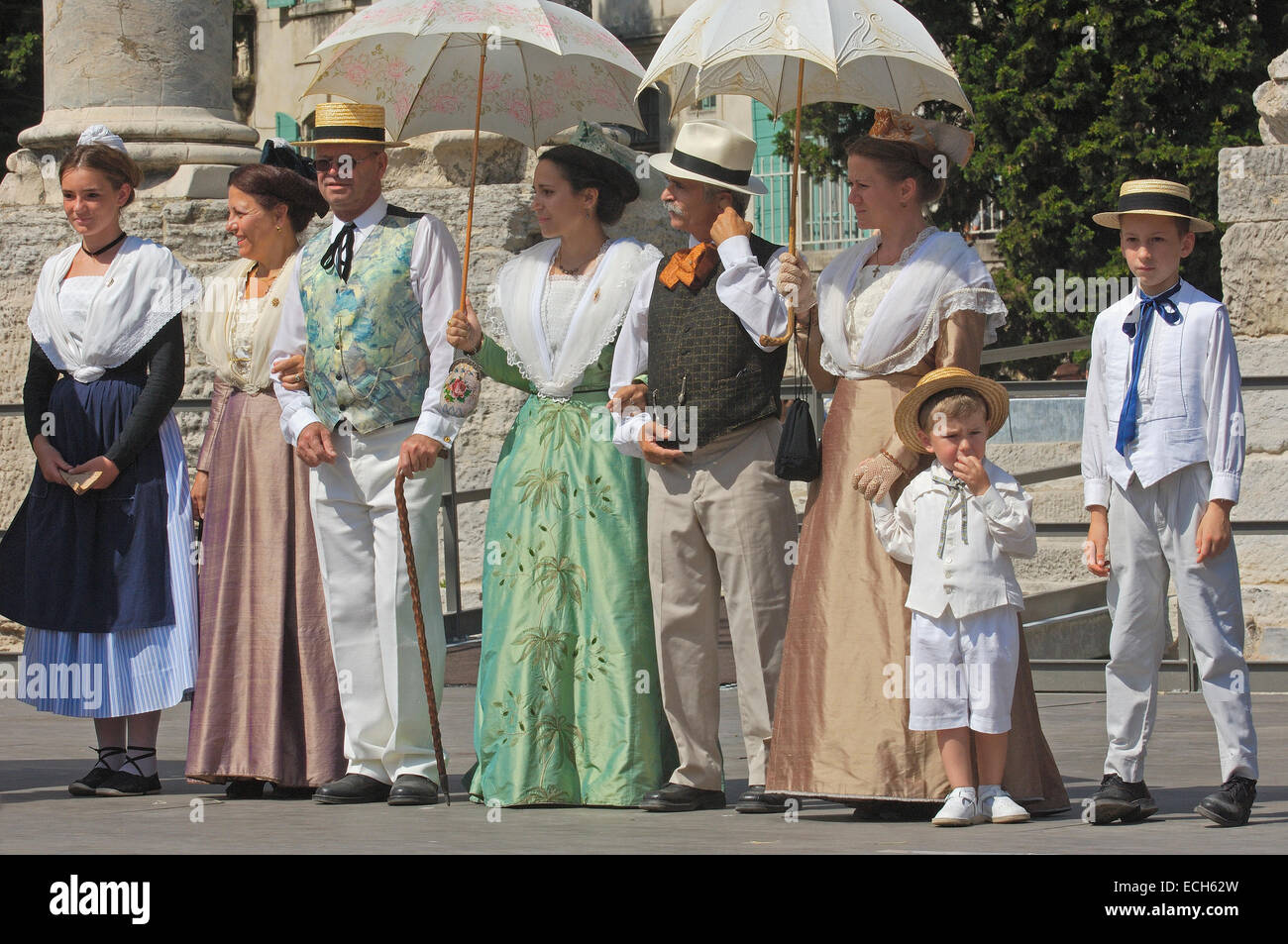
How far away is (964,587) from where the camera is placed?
575cm

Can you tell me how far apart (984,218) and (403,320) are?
19427mm

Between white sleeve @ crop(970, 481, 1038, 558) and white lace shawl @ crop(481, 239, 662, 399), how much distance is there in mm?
1306

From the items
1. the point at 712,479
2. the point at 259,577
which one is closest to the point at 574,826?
the point at 712,479

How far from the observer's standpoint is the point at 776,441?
6254mm

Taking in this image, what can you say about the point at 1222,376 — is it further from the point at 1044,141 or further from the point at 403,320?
the point at 1044,141

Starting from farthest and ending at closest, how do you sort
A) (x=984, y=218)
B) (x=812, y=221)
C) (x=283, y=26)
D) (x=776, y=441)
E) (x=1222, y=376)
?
(x=283, y=26) → (x=812, y=221) → (x=984, y=218) → (x=776, y=441) → (x=1222, y=376)

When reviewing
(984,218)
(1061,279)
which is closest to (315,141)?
(1061,279)

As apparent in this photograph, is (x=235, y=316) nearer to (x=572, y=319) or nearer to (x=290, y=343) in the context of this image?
(x=290, y=343)

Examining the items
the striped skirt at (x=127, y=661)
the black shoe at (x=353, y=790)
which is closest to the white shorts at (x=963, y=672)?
the black shoe at (x=353, y=790)

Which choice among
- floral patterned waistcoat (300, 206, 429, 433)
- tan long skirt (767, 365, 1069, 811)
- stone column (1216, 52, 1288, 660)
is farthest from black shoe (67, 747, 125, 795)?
stone column (1216, 52, 1288, 660)

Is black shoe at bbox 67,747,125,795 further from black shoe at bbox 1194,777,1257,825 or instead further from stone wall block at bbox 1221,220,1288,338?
stone wall block at bbox 1221,220,1288,338

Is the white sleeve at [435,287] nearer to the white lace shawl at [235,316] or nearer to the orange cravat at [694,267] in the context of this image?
the white lace shawl at [235,316]

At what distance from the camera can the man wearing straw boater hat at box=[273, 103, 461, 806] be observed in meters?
6.46

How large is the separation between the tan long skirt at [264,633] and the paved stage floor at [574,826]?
0.18 metres
